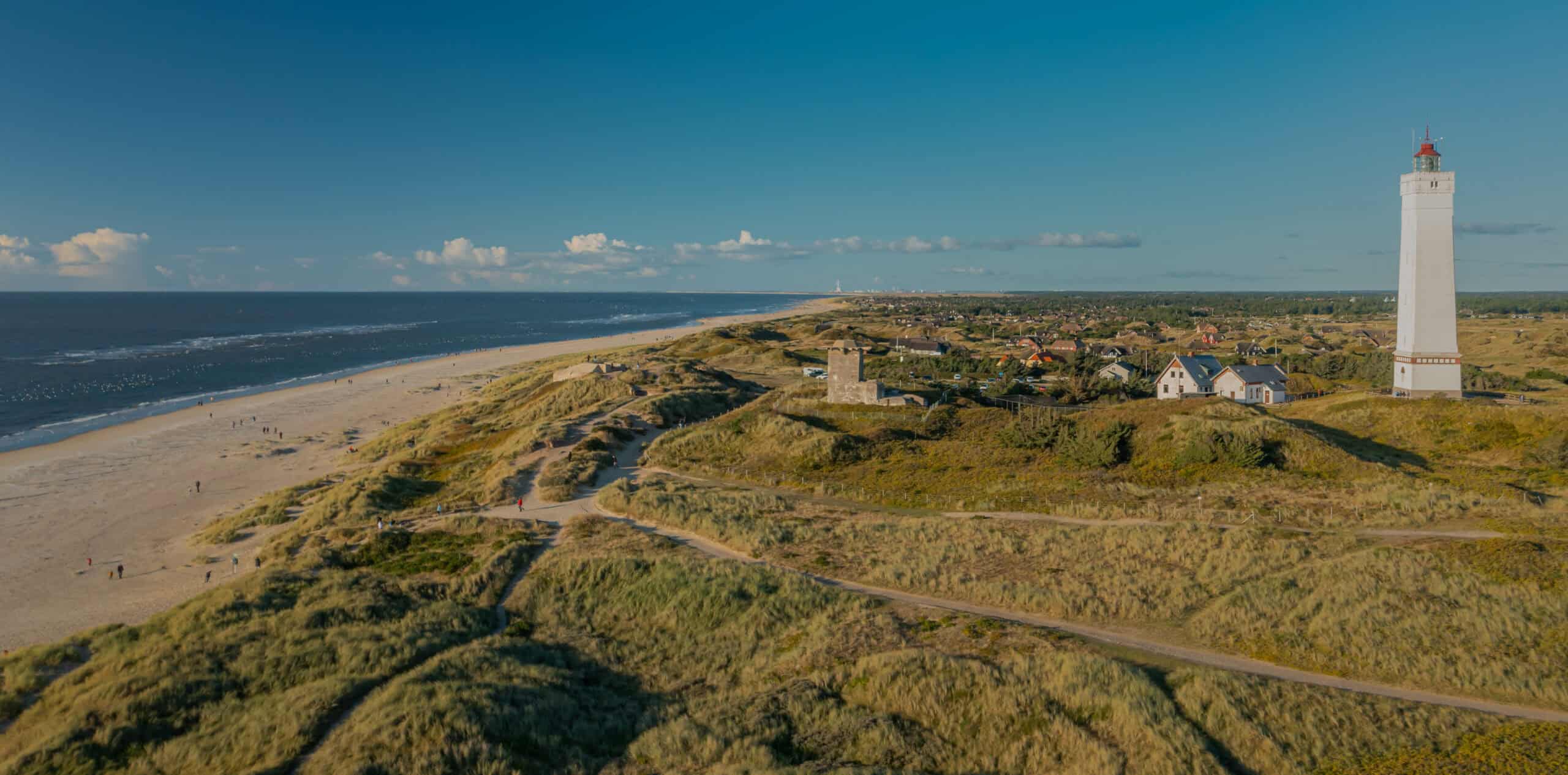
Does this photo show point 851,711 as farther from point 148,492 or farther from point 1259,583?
point 148,492

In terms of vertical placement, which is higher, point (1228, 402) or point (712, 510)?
point (1228, 402)

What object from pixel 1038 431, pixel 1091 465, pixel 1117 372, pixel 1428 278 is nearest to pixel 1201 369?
pixel 1117 372

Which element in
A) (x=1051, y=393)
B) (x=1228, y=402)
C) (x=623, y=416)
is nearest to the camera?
(x=1228, y=402)

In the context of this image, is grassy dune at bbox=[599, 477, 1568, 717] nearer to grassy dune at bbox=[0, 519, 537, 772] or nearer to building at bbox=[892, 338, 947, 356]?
grassy dune at bbox=[0, 519, 537, 772]

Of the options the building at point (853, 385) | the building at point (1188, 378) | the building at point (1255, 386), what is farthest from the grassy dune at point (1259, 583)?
the building at point (1188, 378)

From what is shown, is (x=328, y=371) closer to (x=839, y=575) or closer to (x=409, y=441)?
(x=409, y=441)

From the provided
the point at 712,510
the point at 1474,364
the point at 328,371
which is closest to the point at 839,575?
the point at 712,510

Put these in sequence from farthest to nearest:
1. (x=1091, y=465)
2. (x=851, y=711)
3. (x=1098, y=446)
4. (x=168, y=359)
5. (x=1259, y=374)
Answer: (x=168, y=359), (x=1259, y=374), (x=1098, y=446), (x=1091, y=465), (x=851, y=711)
